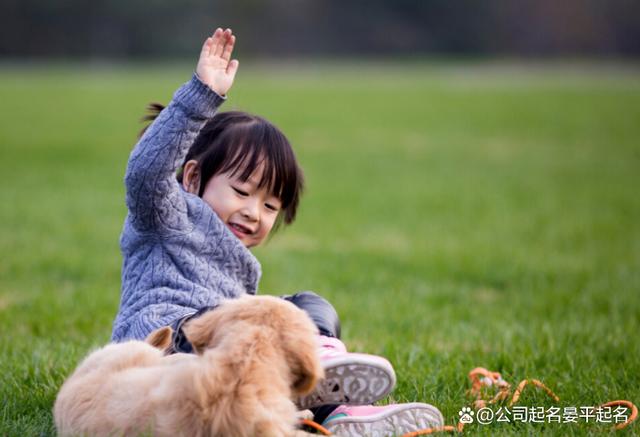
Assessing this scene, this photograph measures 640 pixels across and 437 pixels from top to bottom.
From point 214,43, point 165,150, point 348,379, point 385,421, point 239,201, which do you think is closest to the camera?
point 348,379

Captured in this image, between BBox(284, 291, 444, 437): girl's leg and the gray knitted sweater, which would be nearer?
BBox(284, 291, 444, 437): girl's leg

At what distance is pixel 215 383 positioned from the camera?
2.36m

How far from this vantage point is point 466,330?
5059 millimetres

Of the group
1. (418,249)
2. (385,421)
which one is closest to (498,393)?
(385,421)

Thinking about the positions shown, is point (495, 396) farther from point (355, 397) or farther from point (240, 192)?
point (240, 192)

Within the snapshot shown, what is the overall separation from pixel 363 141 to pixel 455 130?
9.35 feet

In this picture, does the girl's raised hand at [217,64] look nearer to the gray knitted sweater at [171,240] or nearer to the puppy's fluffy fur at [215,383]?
the gray knitted sweater at [171,240]

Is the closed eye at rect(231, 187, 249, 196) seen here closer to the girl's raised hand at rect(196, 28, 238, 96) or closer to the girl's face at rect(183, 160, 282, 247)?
the girl's face at rect(183, 160, 282, 247)

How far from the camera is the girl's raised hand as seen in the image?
126 inches

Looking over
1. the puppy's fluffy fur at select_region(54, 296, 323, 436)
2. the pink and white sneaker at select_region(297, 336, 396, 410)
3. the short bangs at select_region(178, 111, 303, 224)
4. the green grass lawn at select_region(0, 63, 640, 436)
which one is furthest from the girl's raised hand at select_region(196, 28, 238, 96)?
the green grass lawn at select_region(0, 63, 640, 436)

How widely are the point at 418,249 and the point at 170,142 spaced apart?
195 inches

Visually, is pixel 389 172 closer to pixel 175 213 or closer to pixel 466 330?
pixel 466 330

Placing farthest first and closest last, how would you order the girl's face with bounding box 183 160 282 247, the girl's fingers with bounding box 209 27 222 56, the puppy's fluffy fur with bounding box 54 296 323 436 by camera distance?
the girl's face with bounding box 183 160 282 247, the girl's fingers with bounding box 209 27 222 56, the puppy's fluffy fur with bounding box 54 296 323 436

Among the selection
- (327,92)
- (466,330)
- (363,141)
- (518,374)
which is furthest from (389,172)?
(327,92)
